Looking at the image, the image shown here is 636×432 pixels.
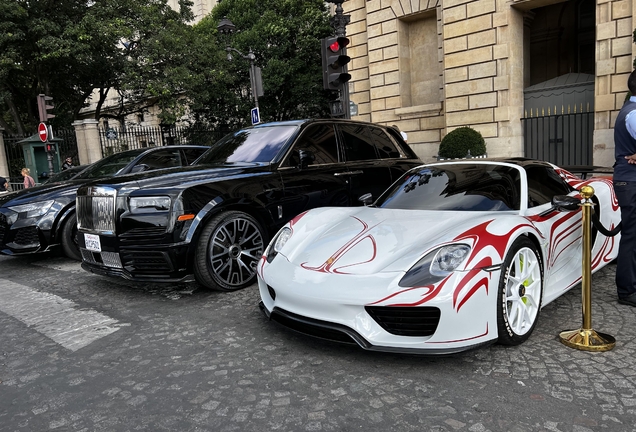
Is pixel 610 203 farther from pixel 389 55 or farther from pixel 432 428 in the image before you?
pixel 389 55

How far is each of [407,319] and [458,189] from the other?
1.55m

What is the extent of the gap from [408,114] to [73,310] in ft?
44.1

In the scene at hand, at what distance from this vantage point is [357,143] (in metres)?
6.26

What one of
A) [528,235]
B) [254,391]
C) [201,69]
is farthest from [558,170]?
[201,69]

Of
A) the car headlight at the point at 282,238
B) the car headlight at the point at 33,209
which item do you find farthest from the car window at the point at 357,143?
the car headlight at the point at 33,209

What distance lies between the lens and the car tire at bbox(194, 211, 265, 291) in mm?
4516

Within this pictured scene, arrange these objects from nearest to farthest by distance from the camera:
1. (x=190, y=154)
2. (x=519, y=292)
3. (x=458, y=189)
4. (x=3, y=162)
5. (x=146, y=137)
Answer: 1. (x=519, y=292)
2. (x=458, y=189)
3. (x=190, y=154)
4. (x=3, y=162)
5. (x=146, y=137)

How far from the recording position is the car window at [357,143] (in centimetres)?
612

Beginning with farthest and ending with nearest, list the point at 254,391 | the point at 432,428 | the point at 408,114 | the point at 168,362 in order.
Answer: the point at 408,114 < the point at 168,362 < the point at 254,391 < the point at 432,428

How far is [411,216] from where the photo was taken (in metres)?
3.69

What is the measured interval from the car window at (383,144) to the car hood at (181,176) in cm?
199

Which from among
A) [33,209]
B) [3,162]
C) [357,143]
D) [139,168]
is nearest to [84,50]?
[3,162]

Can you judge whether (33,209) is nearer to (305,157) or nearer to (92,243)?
(92,243)

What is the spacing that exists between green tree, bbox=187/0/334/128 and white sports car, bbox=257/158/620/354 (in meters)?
18.8
